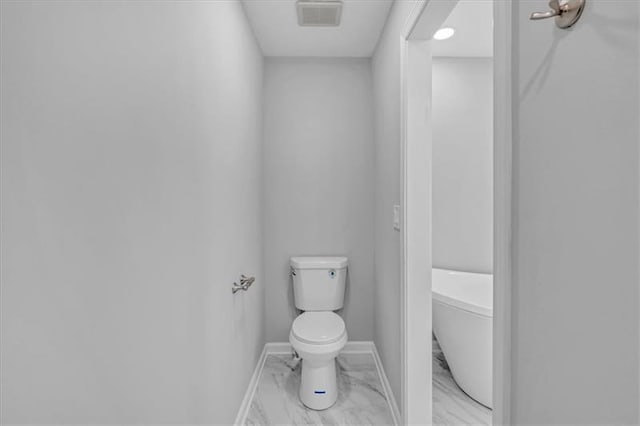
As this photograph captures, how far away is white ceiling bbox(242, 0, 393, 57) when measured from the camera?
1.94m

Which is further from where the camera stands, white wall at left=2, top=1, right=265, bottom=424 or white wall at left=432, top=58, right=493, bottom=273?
white wall at left=432, top=58, right=493, bottom=273

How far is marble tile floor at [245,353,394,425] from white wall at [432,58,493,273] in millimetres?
1085

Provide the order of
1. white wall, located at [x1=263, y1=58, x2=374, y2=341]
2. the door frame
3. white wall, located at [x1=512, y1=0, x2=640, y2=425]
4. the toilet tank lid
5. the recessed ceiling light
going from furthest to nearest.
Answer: white wall, located at [x1=263, y1=58, x2=374, y2=341] < the toilet tank lid < the recessed ceiling light < the door frame < white wall, located at [x1=512, y1=0, x2=640, y2=425]

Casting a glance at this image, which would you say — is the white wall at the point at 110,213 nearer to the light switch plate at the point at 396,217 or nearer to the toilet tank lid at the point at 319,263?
the light switch plate at the point at 396,217

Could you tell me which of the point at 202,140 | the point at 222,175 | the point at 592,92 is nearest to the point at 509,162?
the point at 592,92

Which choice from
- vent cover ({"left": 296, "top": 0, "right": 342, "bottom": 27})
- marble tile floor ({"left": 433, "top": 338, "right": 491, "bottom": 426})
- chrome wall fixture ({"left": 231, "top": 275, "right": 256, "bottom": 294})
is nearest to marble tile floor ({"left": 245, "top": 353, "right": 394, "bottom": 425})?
marble tile floor ({"left": 433, "top": 338, "right": 491, "bottom": 426})

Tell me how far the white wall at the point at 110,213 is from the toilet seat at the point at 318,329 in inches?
24.3

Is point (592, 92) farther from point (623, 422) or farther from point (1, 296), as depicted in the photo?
point (1, 296)

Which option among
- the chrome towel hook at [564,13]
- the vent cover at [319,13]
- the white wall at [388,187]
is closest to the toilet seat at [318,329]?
the white wall at [388,187]

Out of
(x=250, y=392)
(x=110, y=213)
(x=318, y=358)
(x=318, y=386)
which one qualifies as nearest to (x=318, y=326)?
(x=318, y=358)

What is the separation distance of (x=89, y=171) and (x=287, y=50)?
7.15 feet

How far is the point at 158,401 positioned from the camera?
92 centimetres

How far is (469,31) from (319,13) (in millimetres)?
1077

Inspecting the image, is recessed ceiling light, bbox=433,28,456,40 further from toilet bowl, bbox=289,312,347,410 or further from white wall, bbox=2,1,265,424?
toilet bowl, bbox=289,312,347,410
